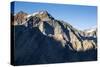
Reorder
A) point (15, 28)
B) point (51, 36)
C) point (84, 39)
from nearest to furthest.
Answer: point (15, 28) → point (51, 36) → point (84, 39)

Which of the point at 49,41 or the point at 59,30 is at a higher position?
the point at 59,30

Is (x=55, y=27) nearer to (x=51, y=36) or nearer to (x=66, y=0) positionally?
(x=51, y=36)

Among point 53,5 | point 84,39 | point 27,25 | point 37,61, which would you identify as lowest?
point 37,61

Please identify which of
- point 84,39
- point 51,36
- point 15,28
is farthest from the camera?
point 84,39
